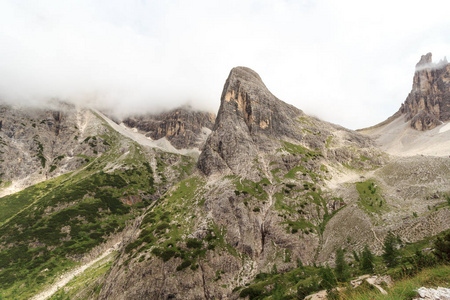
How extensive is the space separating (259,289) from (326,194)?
6276 cm

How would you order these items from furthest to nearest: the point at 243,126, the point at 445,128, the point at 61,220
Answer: the point at 445,128
the point at 243,126
the point at 61,220

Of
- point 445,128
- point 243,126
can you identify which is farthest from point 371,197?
point 445,128

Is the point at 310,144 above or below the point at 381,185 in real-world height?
above

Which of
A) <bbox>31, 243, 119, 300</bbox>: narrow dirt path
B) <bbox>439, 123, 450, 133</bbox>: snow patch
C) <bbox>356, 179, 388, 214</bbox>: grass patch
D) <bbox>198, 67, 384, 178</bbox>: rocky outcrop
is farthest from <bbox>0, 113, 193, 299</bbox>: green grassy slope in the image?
<bbox>439, 123, 450, 133</bbox>: snow patch

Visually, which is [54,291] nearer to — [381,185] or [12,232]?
[12,232]

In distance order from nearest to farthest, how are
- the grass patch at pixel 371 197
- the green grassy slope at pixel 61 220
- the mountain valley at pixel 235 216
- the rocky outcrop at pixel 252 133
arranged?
1. the mountain valley at pixel 235 216
2. the grass patch at pixel 371 197
3. the green grassy slope at pixel 61 220
4. the rocky outcrop at pixel 252 133

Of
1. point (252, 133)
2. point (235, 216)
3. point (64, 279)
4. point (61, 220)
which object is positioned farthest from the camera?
point (252, 133)

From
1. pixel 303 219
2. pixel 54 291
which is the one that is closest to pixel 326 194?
pixel 303 219

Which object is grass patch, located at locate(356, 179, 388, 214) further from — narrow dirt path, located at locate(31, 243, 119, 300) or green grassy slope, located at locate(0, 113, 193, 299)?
green grassy slope, located at locate(0, 113, 193, 299)

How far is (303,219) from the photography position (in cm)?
9406

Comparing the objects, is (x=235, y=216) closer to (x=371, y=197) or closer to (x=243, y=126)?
(x=371, y=197)

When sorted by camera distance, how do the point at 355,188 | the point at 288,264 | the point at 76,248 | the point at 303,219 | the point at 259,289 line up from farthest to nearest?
1. the point at 76,248
2. the point at 355,188
3. the point at 303,219
4. the point at 288,264
5. the point at 259,289

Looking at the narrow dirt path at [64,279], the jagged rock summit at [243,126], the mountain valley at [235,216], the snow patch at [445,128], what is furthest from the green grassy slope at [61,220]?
the snow patch at [445,128]

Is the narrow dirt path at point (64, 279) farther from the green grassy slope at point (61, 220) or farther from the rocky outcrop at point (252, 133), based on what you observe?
the rocky outcrop at point (252, 133)
